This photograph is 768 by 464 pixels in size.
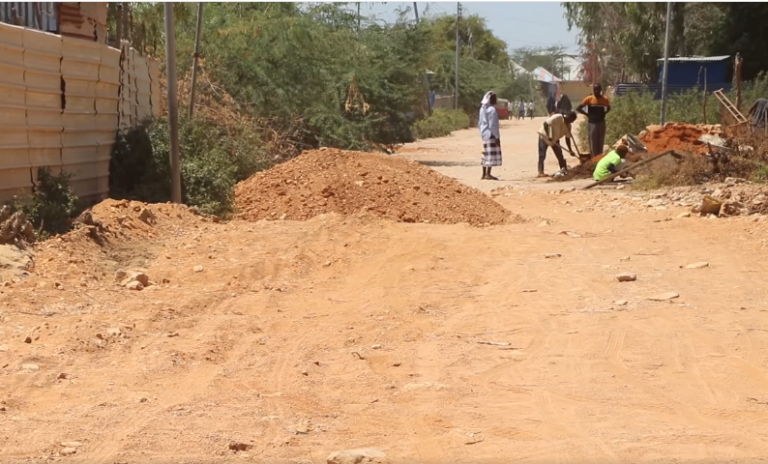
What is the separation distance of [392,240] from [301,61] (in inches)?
406

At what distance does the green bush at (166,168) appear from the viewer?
11961mm

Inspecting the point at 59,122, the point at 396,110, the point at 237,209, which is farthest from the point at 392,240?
the point at 396,110

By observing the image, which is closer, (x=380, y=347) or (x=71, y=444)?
(x=71, y=444)

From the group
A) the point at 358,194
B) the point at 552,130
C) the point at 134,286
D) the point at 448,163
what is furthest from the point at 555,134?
the point at 134,286

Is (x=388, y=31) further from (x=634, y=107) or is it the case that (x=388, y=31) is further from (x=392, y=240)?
(x=392, y=240)

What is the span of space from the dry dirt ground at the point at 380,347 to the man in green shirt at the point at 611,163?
5.53m

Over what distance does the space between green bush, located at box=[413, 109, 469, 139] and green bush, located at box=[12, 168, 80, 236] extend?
26889 mm

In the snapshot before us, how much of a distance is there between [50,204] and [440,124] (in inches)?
1408

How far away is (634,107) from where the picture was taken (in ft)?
77.0

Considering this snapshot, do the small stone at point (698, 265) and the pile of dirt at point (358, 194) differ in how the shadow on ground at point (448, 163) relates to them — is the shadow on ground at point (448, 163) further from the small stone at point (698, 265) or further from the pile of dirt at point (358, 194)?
the small stone at point (698, 265)

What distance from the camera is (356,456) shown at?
4.23m

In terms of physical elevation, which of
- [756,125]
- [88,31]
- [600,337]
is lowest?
[600,337]

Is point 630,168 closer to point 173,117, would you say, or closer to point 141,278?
point 173,117

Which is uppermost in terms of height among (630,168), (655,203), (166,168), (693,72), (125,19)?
(125,19)
